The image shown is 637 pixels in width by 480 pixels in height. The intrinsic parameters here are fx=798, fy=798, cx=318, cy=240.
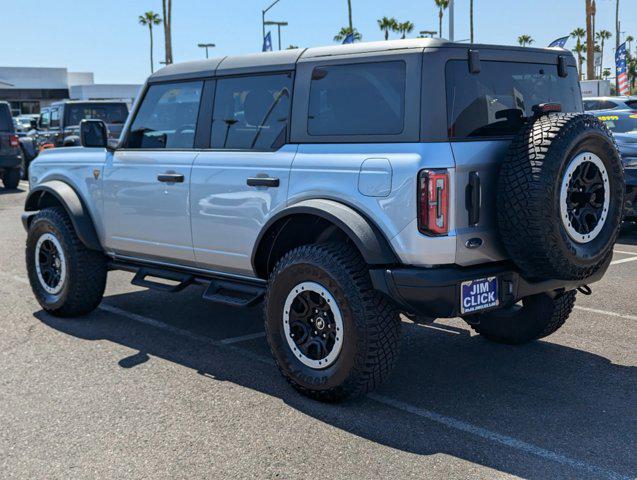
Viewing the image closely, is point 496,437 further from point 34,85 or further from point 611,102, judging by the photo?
point 34,85

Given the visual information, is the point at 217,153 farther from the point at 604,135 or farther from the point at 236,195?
the point at 604,135

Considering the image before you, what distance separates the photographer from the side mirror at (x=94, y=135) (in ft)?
20.3

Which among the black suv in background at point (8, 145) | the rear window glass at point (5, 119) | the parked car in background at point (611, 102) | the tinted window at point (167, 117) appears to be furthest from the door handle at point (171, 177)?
the rear window glass at point (5, 119)

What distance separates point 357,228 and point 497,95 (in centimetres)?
114

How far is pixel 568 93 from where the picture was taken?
201 inches

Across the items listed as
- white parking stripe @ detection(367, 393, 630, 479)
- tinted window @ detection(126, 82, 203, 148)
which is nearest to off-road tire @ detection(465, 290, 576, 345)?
white parking stripe @ detection(367, 393, 630, 479)

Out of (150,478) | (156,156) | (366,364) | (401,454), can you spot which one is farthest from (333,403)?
(156,156)

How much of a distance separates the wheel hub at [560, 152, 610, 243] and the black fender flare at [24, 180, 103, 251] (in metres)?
3.68

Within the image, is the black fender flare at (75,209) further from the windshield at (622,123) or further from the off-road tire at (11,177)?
the off-road tire at (11,177)

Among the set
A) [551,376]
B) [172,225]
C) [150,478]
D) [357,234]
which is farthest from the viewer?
[172,225]

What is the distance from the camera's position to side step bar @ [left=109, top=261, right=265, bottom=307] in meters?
5.11

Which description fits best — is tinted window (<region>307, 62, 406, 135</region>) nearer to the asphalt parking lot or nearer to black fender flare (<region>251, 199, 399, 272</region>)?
black fender flare (<region>251, 199, 399, 272</region>)

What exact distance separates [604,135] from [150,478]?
298 centimetres

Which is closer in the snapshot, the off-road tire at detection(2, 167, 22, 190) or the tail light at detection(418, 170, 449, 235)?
the tail light at detection(418, 170, 449, 235)
